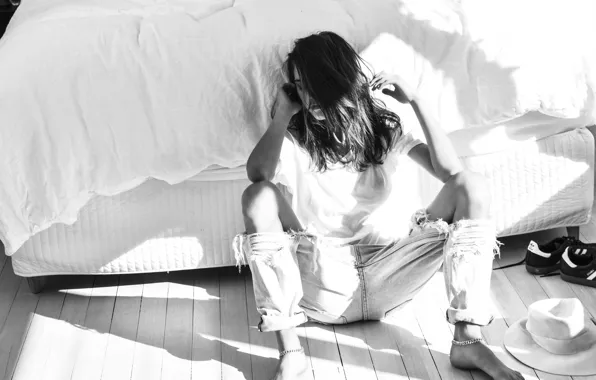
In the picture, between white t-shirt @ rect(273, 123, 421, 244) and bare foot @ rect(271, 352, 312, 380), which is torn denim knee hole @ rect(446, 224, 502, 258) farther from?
bare foot @ rect(271, 352, 312, 380)

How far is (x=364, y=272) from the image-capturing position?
75.7 inches

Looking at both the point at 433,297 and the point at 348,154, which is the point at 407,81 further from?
the point at 433,297

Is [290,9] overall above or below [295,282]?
above

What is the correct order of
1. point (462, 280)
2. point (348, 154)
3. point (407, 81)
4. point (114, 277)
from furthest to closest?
point (114, 277)
point (407, 81)
point (348, 154)
point (462, 280)

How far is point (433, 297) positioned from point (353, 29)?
2.52 ft

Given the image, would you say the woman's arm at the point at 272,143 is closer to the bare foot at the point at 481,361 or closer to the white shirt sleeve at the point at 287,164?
the white shirt sleeve at the point at 287,164

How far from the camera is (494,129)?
2.20 m

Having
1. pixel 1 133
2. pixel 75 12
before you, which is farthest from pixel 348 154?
pixel 75 12

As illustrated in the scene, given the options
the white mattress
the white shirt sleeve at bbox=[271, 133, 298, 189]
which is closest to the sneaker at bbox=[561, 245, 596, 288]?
the white mattress

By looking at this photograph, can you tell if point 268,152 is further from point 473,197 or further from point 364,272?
point 473,197

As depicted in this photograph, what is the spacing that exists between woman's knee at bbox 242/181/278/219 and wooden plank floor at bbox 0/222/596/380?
0.39m

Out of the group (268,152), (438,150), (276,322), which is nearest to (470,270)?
(438,150)

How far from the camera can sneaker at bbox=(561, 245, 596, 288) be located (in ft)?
7.11

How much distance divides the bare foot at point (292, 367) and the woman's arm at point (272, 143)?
17.1 inches
